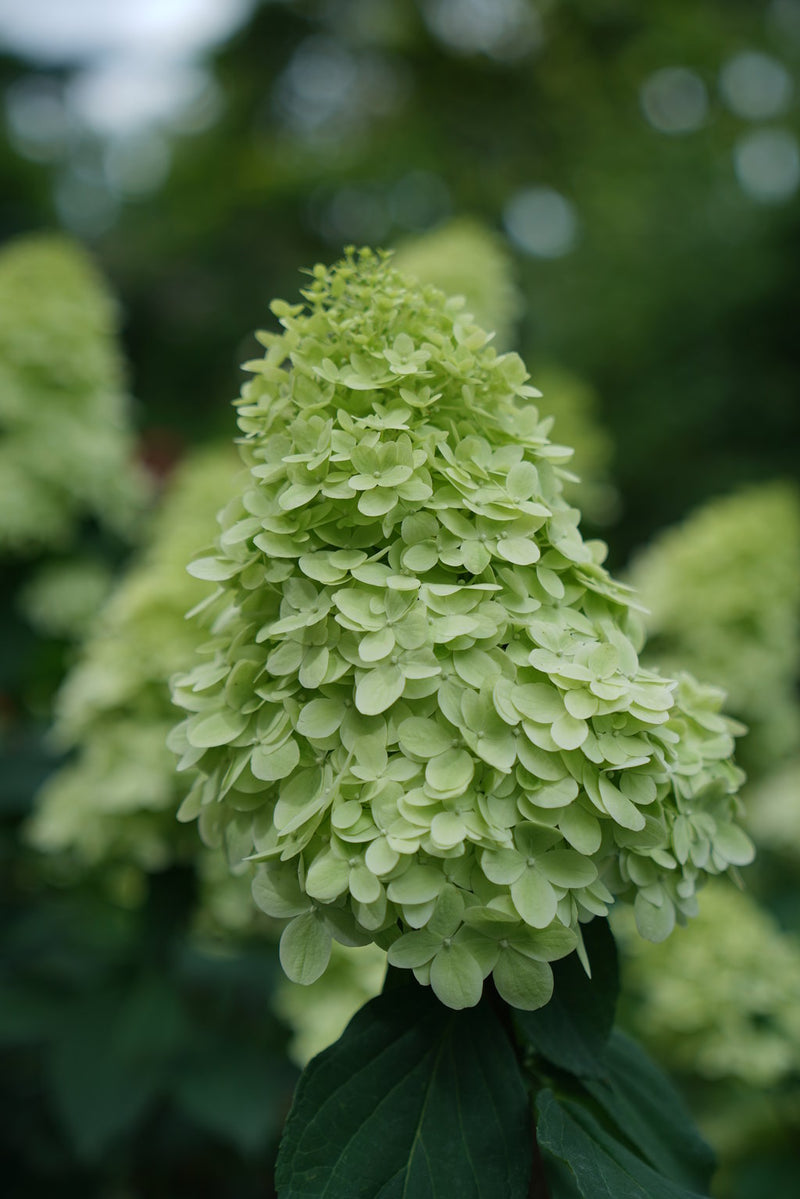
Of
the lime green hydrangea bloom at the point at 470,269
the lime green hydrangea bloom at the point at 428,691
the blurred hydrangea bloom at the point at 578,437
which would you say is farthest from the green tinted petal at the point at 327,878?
the lime green hydrangea bloom at the point at 470,269

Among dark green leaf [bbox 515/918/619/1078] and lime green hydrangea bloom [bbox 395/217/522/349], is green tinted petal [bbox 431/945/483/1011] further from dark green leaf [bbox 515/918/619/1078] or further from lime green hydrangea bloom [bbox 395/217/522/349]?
lime green hydrangea bloom [bbox 395/217/522/349]

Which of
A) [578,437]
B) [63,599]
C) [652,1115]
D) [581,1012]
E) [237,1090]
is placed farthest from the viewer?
[578,437]

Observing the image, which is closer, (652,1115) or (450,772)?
(450,772)

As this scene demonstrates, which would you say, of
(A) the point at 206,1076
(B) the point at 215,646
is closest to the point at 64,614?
(A) the point at 206,1076

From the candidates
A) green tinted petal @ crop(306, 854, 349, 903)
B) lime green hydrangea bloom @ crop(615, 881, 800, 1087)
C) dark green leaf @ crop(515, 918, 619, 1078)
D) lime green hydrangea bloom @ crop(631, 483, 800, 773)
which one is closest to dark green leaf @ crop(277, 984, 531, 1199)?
dark green leaf @ crop(515, 918, 619, 1078)

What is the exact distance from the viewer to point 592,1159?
0.66 m

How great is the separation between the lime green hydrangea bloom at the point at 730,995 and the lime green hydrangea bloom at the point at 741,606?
0.64 metres

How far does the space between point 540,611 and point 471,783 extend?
5.5 inches

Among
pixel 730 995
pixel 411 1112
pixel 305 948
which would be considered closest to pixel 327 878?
pixel 305 948

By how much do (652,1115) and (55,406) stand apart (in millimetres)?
1912

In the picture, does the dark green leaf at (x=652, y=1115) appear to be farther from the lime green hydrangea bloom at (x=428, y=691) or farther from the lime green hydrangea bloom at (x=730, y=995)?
the lime green hydrangea bloom at (x=730, y=995)

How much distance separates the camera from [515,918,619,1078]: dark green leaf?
741mm

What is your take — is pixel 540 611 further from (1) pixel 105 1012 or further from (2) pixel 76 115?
(2) pixel 76 115

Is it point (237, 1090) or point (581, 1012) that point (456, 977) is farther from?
point (237, 1090)
